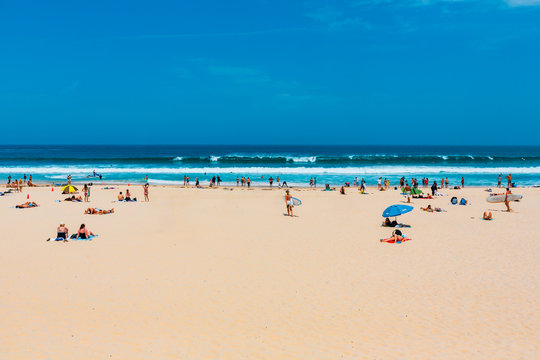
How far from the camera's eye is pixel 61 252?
12.0 metres

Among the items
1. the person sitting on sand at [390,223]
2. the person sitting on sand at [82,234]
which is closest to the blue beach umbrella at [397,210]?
the person sitting on sand at [390,223]

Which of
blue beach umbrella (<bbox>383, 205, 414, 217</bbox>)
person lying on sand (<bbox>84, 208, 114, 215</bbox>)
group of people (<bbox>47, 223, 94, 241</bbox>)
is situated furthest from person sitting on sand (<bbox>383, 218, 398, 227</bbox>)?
person lying on sand (<bbox>84, 208, 114, 215</bbox>)

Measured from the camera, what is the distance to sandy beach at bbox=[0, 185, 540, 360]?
6.58m

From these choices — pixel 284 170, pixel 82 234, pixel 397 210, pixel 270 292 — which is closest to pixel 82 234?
pixel 82 234

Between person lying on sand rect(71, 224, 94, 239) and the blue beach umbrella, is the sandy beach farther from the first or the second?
the blue beach umbrella

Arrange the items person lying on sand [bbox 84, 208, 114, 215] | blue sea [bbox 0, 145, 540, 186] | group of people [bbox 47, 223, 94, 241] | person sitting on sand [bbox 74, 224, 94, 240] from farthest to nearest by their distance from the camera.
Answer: blue sea [bbox 0, 145, 540, 186] < person lying on sand [bbox 84, 208, 114, 215] < person sitting on sand [bbox 74, 224, 94, 240] < group of people [bbox 47, 223, 94, 241]

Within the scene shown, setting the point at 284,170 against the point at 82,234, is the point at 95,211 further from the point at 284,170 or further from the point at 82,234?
the point at 284,170

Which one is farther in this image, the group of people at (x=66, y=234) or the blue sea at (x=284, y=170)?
the blue sea at (x=284, y=170)

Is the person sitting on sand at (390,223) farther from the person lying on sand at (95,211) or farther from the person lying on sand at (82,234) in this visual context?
the person lying on sand at (95,211)

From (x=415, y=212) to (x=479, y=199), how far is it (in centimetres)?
872

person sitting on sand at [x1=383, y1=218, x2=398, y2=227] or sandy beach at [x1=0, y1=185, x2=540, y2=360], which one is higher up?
person sitting on sand at [x1=383, y1=218, x2=398, y2=227]


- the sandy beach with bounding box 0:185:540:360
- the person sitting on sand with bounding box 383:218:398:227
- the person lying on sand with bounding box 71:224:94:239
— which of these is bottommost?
the sandy beach with bounding box 0:185:540:360

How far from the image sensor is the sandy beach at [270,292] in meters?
6.58

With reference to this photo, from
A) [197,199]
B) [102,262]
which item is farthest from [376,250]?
[197,199]
